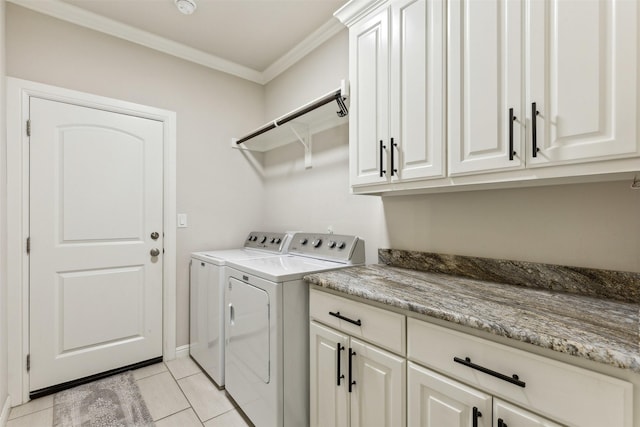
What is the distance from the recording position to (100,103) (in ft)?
7.14

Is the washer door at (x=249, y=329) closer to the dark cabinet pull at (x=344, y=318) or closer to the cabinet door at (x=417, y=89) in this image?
the dark cabinet pull at (x=344, y=318)

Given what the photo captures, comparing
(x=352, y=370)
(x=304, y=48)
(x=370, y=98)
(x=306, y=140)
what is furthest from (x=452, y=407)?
(x=304, y=48)

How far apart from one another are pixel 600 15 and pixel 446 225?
1.00 m

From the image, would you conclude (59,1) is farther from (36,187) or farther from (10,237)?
(10,237)

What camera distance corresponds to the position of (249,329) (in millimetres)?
1699

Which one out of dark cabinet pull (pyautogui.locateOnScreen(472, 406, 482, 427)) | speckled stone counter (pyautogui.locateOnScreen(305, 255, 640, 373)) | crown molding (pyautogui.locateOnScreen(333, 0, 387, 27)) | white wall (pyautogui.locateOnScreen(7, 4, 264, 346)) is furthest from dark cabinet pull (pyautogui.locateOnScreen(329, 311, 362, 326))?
white wall (pyautogui.locateOnScreen(7, 4, 264, 346))

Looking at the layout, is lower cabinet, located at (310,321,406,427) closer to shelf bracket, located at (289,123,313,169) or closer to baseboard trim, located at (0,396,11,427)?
shelf bracket, located at (289,123,313,169)

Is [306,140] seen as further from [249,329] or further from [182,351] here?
[182,351]

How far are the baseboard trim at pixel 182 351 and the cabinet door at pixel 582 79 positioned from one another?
276cm

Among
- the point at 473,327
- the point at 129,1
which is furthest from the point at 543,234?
the point at 129,1

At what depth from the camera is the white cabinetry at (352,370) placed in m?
1.14

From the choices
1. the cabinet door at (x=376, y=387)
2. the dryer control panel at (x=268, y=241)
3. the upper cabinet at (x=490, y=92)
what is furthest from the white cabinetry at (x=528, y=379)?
the dryer control panel at (x=268, y=241)

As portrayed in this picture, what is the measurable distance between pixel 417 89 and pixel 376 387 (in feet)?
4.25

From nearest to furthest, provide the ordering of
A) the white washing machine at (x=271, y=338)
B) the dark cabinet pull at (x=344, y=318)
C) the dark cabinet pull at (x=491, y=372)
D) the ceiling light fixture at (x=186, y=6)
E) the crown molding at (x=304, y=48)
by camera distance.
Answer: the dark cabinet pull at (x=491, y=372)
the dark cabinet pull at (x=344, y=318)
the white washing machine at (x=271, y=338)
the ceiling light fixture at (x=186, y=6)
the crown molding at (x=304, y=48)
